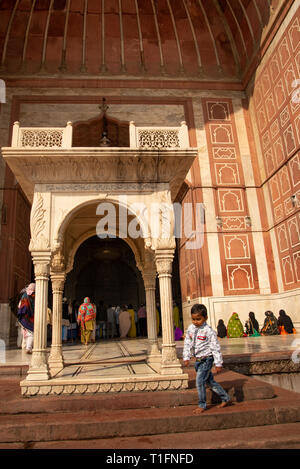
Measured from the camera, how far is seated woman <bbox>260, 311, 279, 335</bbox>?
8.89m

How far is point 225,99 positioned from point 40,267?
9.49 meters

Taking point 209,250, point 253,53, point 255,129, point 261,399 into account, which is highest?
point 253,53

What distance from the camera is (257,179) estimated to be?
10.6 meters

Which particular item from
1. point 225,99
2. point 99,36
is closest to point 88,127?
point 99,36

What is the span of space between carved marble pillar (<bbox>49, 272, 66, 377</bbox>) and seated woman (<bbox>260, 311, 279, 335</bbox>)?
5.78m

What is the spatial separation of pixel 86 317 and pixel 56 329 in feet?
11.9

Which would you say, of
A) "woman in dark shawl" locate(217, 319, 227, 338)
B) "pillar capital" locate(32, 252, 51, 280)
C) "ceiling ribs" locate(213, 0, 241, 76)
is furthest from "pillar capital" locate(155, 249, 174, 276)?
"ceiling ribs" locate(213, 0, 241, 76)

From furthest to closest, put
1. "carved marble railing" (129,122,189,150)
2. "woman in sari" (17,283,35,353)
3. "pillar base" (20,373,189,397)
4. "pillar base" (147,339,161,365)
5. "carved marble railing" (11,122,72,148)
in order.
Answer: "woman in sari" (17,283,35,353) → "pillar base" (147,339,161,365) → "carved marble railing" (129,122,189,150) → "carved marble railing" (11,122,72,148) → "pillar base" (20,373,189,397)

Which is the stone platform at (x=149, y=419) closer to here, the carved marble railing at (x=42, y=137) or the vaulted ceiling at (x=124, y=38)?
the carved marble railing at (x=42, y=137)

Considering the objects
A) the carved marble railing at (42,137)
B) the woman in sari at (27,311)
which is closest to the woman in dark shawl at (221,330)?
the woman in sari at (27,311)

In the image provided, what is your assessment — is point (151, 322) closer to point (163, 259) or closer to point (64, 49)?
point (163, 259)

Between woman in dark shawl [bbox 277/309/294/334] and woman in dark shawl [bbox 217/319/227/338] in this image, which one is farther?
woman in dark shawl [bbox 217/319/227/338]

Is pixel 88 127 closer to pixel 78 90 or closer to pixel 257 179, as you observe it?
pixel 78 90

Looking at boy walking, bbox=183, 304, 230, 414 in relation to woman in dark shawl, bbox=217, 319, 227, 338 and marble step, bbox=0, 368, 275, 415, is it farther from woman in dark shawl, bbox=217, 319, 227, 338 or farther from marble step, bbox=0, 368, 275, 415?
woman in dark shawl, bbox=217, 319, 227, 338
